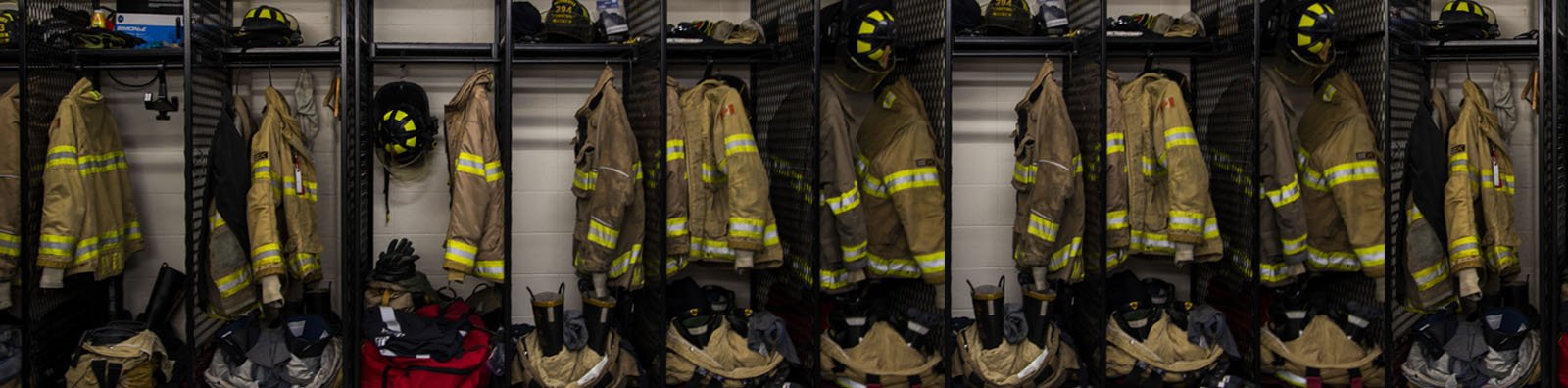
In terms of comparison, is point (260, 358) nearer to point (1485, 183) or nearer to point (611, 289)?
point (611, 289)

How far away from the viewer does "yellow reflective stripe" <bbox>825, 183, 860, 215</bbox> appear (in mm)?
3873

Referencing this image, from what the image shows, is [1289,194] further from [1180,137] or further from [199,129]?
[199,129]

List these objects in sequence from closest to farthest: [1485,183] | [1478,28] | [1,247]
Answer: [1,247], [1485,183], [1478,28]

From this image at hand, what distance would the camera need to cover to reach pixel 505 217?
153 inches

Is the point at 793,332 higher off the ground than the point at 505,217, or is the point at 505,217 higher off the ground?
the point at 505,217

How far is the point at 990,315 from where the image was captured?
403 centimetres

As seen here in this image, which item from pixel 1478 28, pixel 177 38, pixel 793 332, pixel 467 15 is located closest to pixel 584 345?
pixel 793 332

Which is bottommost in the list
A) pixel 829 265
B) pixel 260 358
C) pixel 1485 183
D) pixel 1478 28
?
pixel 260 358

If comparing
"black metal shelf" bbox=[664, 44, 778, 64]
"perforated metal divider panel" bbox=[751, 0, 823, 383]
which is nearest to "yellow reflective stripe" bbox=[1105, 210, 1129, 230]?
"perforated metal divider panel" bbox=[751, 0, 823, 383]

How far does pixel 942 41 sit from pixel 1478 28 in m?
2.51

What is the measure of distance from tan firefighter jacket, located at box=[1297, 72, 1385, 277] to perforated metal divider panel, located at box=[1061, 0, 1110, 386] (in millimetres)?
922

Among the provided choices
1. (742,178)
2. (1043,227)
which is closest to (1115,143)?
(1043,227)

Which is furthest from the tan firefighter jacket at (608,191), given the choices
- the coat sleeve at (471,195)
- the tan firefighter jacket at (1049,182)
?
the tan firefighter jacket at (1049,182)

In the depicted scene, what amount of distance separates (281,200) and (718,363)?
1805 millimetres
